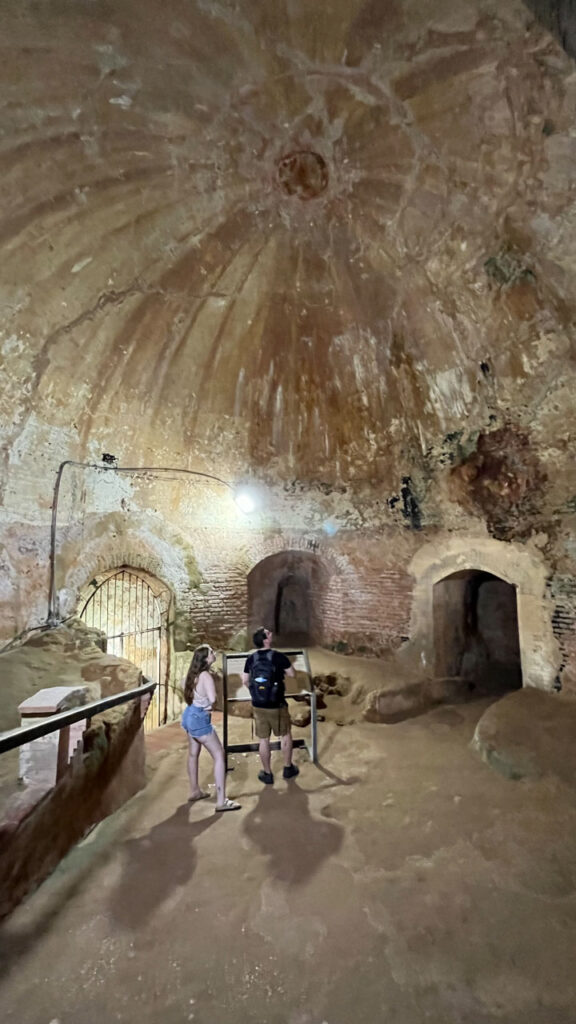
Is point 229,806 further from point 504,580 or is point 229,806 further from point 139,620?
point 504,580

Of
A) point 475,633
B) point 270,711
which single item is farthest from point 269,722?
point 475,633

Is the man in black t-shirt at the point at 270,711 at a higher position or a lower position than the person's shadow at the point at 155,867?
higher

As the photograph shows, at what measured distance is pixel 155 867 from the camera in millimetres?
3246

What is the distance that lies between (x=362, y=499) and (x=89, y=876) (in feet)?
22.1

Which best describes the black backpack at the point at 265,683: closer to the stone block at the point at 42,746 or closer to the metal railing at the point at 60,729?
the metal railing at the point at 60,729

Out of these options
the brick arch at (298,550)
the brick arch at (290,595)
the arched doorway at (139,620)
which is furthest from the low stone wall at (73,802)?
the brick arch at (290,595)

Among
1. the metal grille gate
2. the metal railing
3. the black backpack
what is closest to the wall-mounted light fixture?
the metal grille gate

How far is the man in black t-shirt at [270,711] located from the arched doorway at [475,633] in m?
4.00

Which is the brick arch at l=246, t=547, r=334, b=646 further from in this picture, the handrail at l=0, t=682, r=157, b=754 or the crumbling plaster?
the handrail at l=0, t=682, r=157, b=754

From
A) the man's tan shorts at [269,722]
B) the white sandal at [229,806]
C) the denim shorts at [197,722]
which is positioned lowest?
the white sandal at [229,806]

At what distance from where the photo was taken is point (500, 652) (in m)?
10.2

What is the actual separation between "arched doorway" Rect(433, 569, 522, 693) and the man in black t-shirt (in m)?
4.00

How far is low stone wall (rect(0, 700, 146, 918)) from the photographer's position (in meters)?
2.70

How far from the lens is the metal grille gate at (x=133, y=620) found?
810 centimetres
